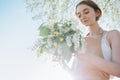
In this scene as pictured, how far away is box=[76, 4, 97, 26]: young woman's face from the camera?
323 centimetres

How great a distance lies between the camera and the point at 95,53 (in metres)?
3.24

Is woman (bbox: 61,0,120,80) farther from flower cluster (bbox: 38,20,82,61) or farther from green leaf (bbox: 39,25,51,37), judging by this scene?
green leaf (bbox: 39,25,51,37)

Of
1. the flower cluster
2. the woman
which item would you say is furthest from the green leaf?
the woman

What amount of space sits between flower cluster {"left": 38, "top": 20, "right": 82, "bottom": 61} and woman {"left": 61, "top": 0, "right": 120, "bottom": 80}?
0.35 ft

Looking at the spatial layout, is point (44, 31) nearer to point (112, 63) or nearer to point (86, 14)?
point (86, 14)

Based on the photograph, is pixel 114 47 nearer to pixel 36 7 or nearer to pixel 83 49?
pixel 83 49

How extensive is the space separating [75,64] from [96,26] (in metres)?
0.51

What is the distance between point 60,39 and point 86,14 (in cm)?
45

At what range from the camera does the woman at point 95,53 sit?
9.65 feet

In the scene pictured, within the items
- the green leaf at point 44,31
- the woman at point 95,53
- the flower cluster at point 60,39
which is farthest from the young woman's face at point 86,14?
the green leaf at point 44,31

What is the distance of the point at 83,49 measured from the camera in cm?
295

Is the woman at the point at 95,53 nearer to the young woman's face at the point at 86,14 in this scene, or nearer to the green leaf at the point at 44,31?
the young woman's face at the point at 86,14

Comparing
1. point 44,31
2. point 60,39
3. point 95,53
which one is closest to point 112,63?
point 95,53

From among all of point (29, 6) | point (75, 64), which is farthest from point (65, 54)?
point (29, 6)
